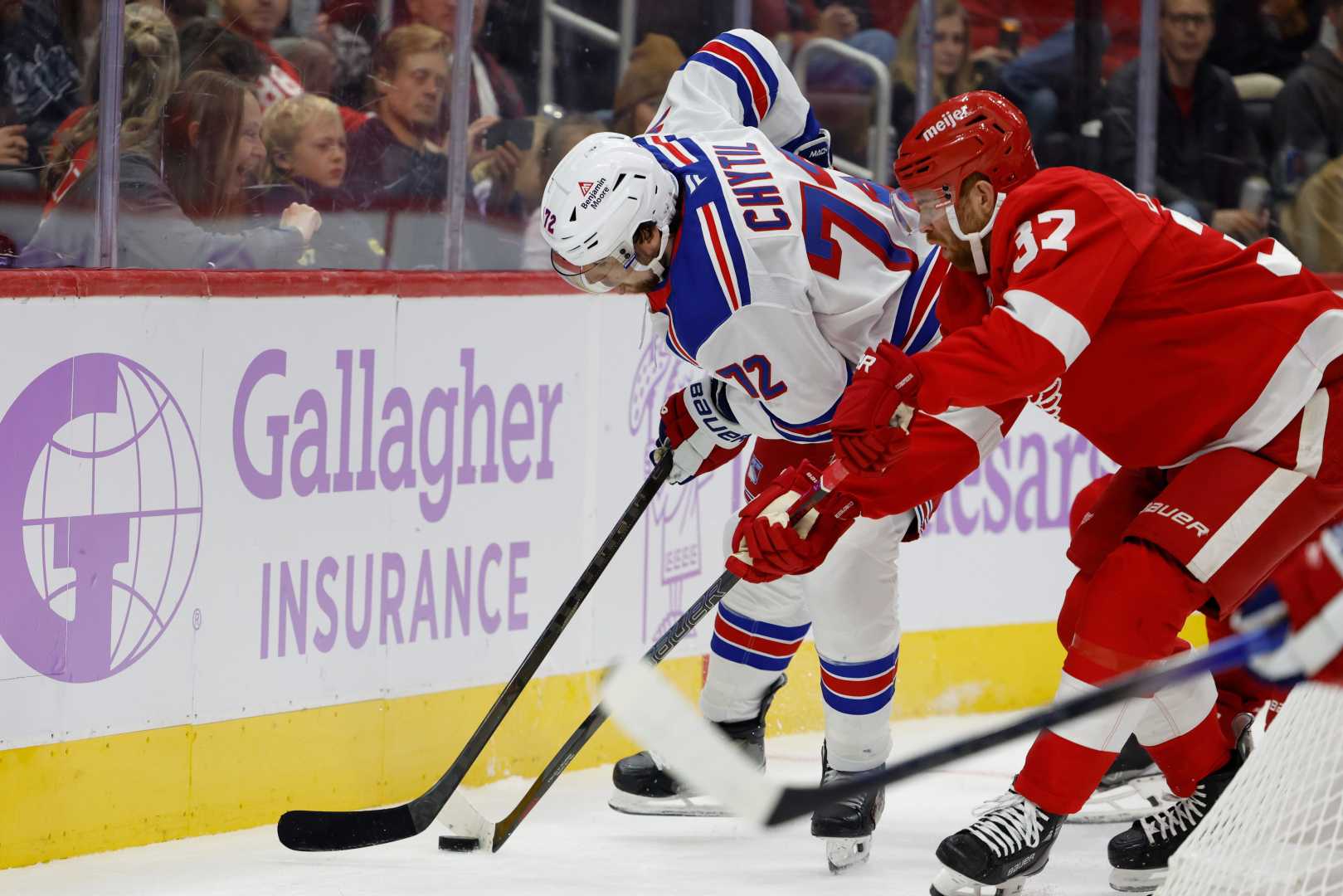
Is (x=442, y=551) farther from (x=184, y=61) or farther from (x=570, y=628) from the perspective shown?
(x=184, y=61)

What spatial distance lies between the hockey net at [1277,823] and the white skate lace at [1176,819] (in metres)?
0.38

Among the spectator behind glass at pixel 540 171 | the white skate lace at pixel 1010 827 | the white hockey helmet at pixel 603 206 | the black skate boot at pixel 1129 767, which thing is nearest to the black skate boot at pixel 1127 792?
the black skate boot at pixel 1129 767

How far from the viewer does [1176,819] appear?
3.07 meters

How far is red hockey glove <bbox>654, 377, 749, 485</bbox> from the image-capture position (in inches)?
131

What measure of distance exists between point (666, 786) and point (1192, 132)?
8.34 ft

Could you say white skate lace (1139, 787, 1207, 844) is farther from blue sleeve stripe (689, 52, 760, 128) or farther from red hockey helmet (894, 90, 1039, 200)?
blue sleeve stripe (689, 52, 760, 128)

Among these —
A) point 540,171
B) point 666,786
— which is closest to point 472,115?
point 540,171

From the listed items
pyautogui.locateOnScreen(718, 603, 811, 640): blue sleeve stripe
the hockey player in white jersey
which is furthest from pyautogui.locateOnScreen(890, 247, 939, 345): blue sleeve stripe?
pyautogui.locateOnScreen(718, 603, 811, 640): blue sleeve stripe

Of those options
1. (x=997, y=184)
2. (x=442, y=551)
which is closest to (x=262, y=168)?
(x=442, y=551)

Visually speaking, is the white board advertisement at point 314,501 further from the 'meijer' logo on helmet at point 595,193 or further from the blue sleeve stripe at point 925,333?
the blue sleeve stripe at point 925,333

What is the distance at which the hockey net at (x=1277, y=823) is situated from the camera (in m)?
2.55

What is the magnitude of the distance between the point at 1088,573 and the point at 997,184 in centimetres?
64

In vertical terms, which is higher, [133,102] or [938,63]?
[938,63]

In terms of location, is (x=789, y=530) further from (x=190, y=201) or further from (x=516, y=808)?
(x=190, y=201)
